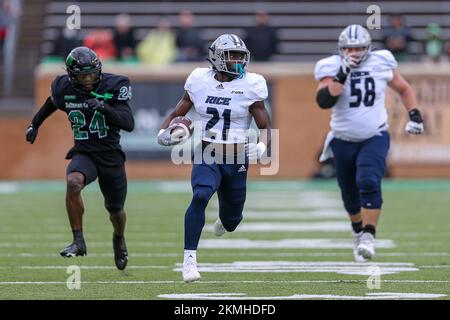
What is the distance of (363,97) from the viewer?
876 centimetres

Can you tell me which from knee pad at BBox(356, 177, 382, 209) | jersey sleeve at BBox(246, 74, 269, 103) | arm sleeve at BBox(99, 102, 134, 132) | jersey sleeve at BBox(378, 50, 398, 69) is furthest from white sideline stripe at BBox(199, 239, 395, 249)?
jersey sleeve at BBox(246, 74, 269, 103)

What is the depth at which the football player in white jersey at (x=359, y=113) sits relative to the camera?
27.9 feet

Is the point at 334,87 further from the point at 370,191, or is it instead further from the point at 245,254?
the point at 245,254

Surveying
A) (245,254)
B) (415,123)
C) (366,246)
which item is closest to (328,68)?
(415,123)

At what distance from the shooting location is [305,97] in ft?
61.2

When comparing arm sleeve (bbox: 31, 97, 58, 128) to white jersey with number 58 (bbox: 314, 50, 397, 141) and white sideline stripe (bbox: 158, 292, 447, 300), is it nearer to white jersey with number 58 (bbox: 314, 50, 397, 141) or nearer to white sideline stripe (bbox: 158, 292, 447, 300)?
white sideline stripe (bbox: 158, 292, 447, 300)

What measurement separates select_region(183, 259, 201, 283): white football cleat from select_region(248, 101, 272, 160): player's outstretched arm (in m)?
0.85

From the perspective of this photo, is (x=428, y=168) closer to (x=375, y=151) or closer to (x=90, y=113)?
(x=375, y=151)

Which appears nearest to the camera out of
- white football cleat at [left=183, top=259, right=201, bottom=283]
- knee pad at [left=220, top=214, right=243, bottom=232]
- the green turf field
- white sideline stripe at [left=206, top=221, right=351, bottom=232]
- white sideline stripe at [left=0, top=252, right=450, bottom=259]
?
the green turf field

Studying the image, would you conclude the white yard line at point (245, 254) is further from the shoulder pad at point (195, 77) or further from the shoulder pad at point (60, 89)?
the shoulder pad at point (195, 77)

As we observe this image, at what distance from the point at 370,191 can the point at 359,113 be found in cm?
62

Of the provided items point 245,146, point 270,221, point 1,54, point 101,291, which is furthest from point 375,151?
point 1,54

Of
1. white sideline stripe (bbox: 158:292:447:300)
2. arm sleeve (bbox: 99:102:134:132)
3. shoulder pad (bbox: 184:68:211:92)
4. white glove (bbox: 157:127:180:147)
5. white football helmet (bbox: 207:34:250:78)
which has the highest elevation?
white football helmet (bbox: 207:34:250:78)

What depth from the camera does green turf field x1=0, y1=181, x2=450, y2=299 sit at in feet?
22.4
